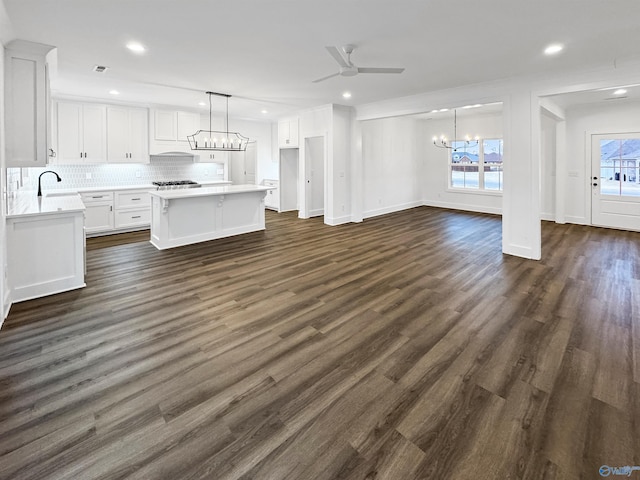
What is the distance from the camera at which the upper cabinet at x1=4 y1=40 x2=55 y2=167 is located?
11.5 feet

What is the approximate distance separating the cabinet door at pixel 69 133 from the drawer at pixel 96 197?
2.35ft

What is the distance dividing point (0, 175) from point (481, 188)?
989 cm

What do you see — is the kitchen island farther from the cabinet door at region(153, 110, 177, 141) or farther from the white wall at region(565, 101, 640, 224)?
the white wall at region(565, 101, 640, 224)

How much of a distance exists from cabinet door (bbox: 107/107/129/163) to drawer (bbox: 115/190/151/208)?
0.73 metres

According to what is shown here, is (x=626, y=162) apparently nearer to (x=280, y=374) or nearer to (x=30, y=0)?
(x=280, y=374)

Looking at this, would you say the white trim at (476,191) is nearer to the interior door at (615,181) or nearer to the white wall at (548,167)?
the white wall at (548,167)

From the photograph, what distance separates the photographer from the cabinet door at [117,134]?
22.9 feet

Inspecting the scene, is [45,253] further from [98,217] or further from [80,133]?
[80,133]

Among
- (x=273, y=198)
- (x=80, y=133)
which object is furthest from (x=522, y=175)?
(x=80, y=133)

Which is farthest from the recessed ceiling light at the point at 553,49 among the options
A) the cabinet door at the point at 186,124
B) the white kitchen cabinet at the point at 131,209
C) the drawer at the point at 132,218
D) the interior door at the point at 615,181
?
the drawer at the point at 132,218

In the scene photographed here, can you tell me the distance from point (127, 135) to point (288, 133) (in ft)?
12.1

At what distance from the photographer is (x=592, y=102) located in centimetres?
684

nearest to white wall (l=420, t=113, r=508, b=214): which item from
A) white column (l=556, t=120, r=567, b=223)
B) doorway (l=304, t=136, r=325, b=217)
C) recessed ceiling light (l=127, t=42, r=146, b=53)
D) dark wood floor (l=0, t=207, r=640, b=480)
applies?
white column (l=556, t=120, r=567, b=223)

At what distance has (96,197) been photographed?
6.66m
